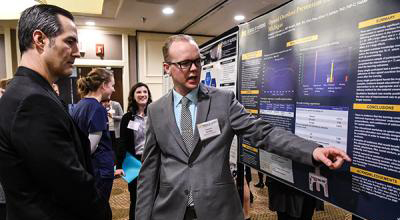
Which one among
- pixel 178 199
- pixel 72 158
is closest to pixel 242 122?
pixel 178 199

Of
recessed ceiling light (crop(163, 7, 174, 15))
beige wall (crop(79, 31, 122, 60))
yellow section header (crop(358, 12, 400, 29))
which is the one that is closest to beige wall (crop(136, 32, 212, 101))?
beige wall (crop(79, 31, 122, 60))

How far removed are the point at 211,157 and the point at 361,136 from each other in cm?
61

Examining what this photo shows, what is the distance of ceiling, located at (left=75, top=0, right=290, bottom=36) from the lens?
4648 millimetres

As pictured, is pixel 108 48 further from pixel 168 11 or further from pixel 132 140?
pixel 132 140

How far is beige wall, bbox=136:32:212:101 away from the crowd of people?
508cm

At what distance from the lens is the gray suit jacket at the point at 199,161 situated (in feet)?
4.04

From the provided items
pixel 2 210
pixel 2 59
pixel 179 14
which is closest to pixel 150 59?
pixel 179 14

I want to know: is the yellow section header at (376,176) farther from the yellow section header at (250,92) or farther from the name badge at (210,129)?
the yellow section header at (250,92)

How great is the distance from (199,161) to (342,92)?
665mm

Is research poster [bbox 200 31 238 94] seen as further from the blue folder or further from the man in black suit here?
the man in black suit

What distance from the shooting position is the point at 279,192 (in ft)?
4.90

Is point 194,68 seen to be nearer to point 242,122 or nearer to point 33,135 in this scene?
point 242,122

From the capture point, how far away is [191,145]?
1.29m

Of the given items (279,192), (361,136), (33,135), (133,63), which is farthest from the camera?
(133,63)
